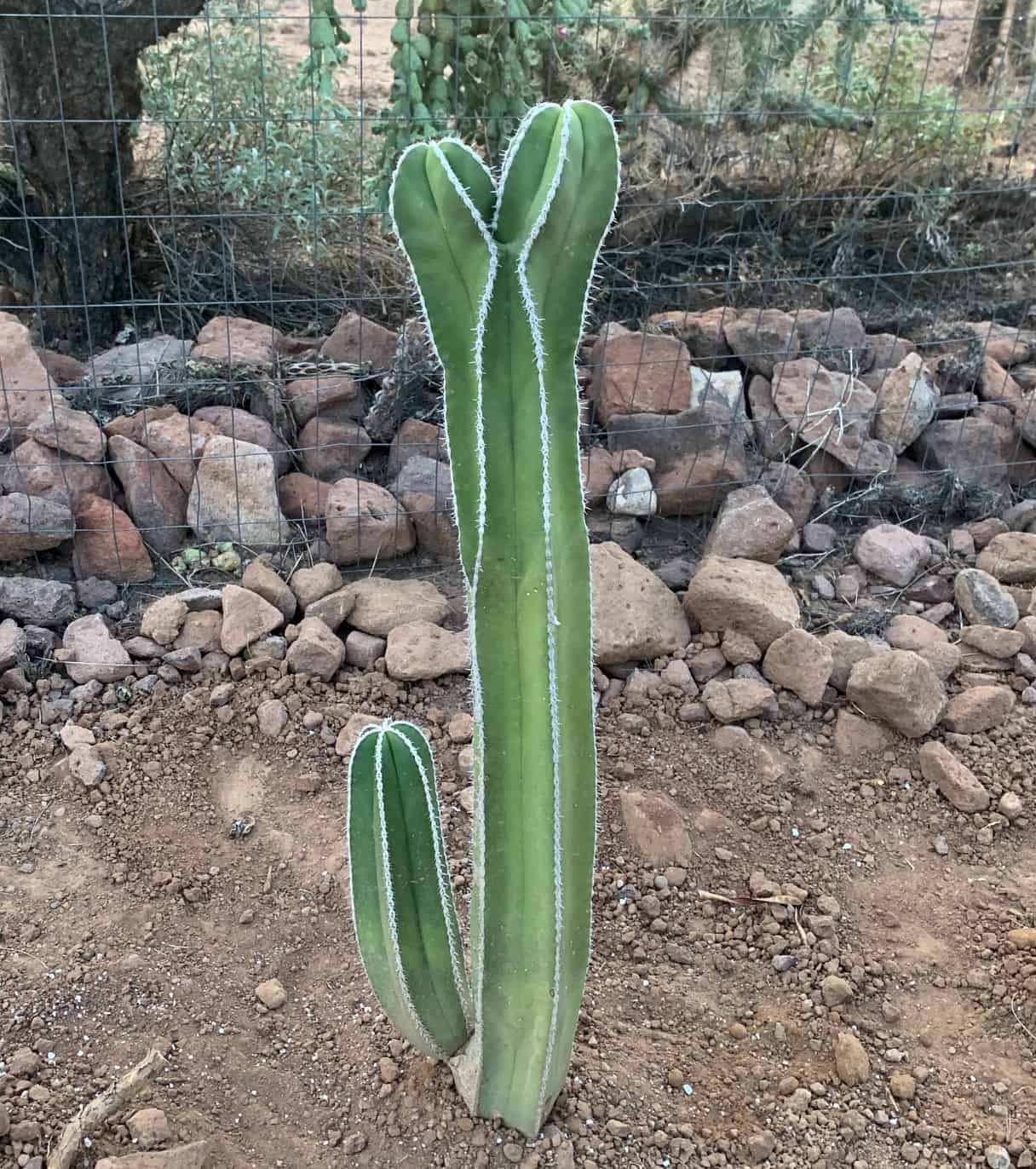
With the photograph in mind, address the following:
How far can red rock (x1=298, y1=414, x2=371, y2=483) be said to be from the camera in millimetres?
3416

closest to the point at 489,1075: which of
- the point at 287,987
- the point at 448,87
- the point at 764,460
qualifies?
the point at 287,987

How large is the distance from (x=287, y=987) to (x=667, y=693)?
43.8 inches

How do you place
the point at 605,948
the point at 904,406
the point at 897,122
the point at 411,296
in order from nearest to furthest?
the point at 605,948
the point at 411,296
the point at 904,406
the point at 897,122

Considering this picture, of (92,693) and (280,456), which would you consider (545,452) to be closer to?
(92,693)

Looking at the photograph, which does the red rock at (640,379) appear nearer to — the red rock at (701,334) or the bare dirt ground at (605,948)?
the red rock at (701,334)

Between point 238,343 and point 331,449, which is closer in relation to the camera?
point 331,449

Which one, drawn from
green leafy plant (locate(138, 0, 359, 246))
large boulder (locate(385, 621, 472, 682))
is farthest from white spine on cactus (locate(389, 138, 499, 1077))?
green leafy plant (locate(138, 0, 359, 246))

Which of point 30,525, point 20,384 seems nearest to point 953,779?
point 30,525

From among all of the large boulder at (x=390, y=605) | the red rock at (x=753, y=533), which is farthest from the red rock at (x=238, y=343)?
the red rock at (x=753, y=533)

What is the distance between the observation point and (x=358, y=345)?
371 cm

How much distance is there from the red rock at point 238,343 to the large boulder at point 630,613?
127 centimetres

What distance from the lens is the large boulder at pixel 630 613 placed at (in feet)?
9.32

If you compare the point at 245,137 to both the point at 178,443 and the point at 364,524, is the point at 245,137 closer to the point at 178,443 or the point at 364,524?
the point at 178,443

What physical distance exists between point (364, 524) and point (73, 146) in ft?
6.05
